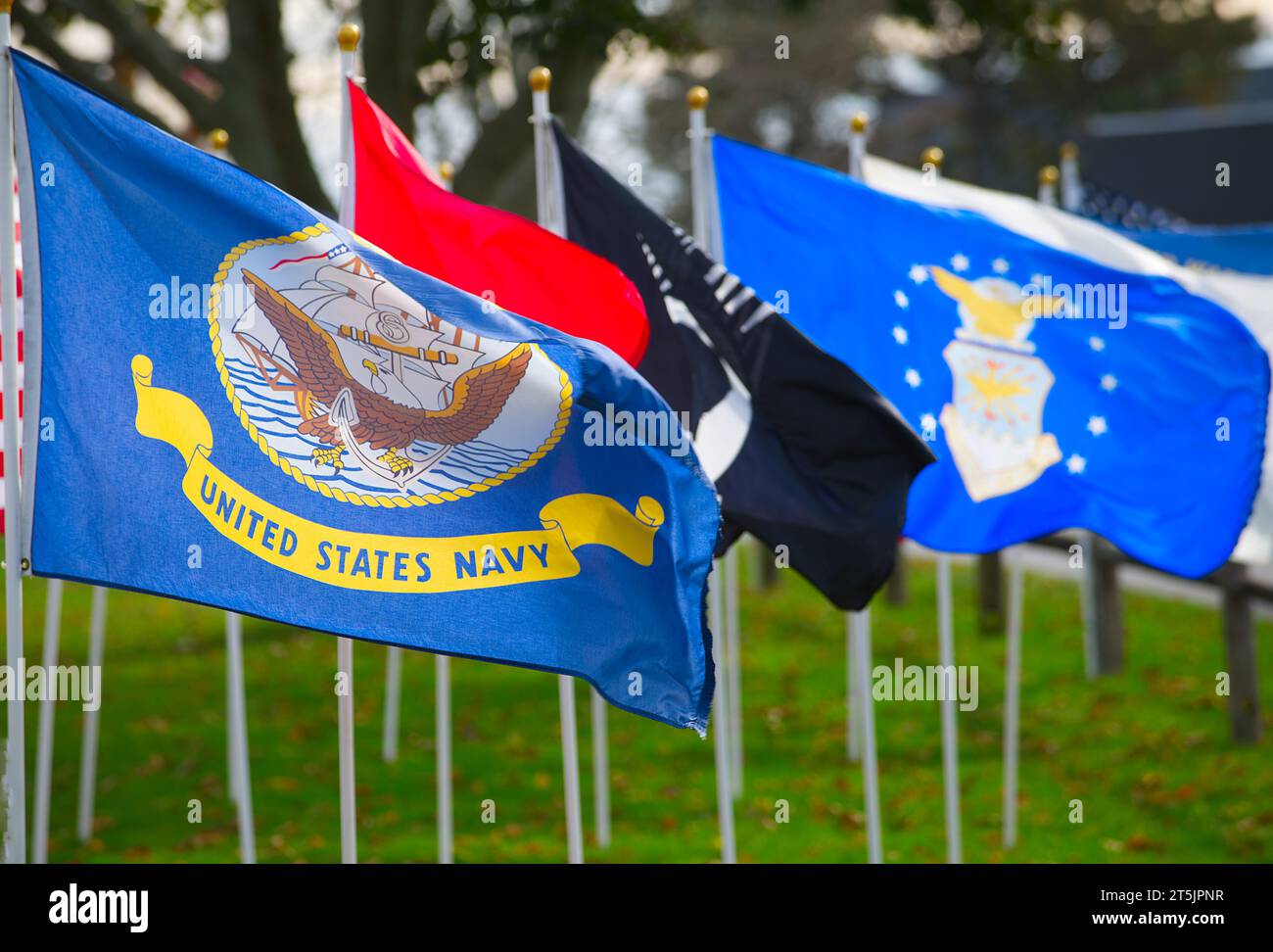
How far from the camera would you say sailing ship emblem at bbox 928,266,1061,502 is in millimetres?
7578

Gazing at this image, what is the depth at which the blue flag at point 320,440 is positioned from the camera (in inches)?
196

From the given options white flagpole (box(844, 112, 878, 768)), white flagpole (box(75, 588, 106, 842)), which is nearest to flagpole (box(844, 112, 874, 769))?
white flagpole (box(844, 112, 878, 768))

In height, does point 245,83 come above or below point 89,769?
above

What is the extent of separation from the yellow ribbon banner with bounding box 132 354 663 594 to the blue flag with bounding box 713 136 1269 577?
93.0 inches

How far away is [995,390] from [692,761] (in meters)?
3.70

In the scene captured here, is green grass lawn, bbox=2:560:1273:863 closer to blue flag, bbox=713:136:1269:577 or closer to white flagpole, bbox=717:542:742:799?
white flagpole, bbox=717:542:742:799

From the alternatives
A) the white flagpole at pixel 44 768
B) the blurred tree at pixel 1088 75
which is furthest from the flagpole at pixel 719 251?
the blurred tree at pixel 1088 75

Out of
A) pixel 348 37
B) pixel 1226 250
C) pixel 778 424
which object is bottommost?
pixel 778 424

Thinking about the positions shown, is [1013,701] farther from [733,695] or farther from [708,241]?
[708,241]

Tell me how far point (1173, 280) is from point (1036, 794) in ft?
11.0

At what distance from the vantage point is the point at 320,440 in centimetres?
525

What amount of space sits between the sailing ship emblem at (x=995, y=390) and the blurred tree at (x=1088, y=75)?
28822mm

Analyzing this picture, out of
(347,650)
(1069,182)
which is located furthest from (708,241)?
(1069,182)
